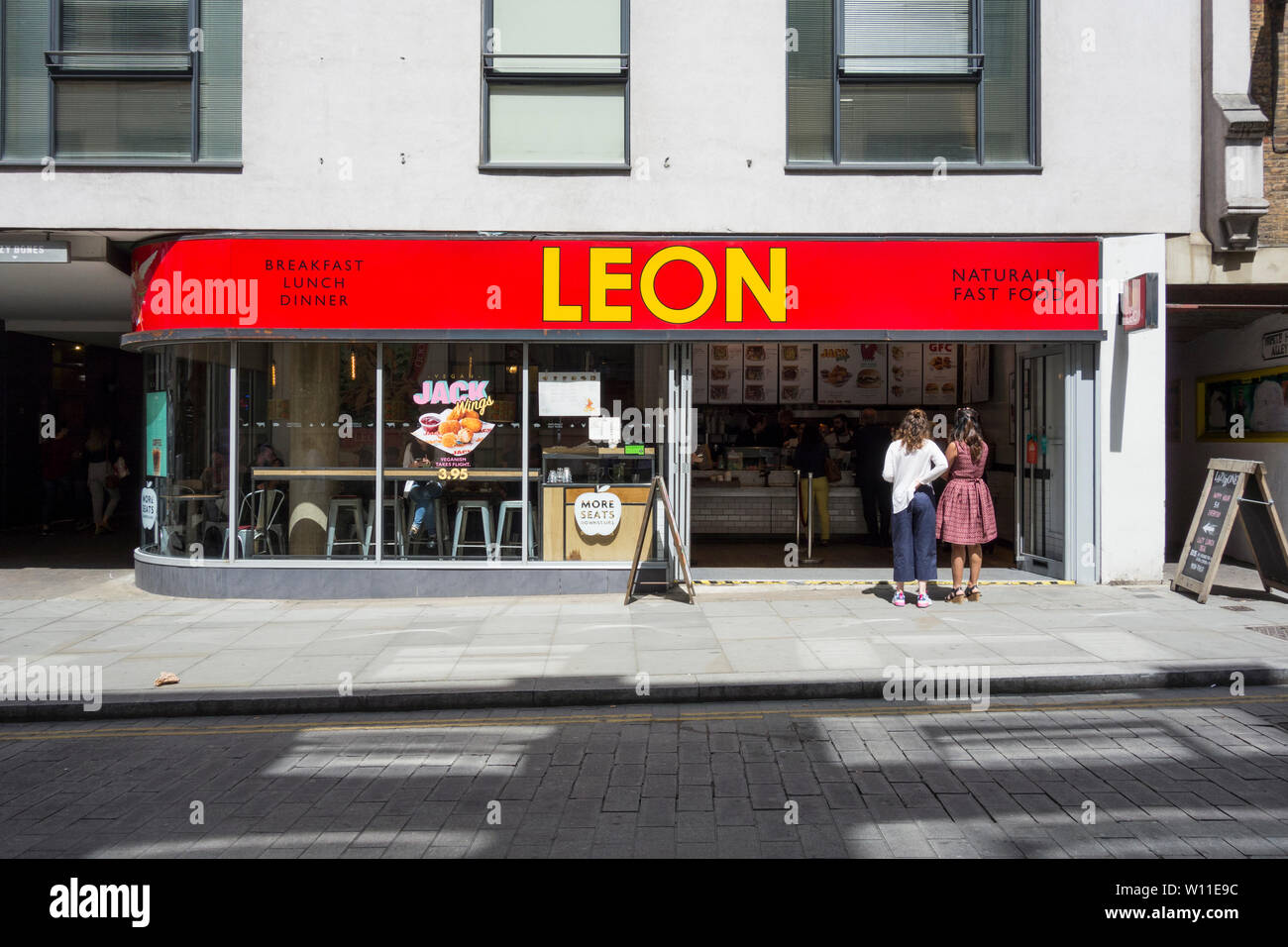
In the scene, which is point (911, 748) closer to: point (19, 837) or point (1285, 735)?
point (1285, 735)

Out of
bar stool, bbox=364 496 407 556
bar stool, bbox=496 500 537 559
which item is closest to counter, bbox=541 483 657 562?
bar stool, bbox=496 500 537 559

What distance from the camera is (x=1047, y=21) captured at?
11234mm

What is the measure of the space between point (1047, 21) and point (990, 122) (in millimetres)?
1211

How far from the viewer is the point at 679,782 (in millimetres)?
5492

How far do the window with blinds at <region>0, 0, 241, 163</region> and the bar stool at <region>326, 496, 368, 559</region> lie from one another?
394 centimetres

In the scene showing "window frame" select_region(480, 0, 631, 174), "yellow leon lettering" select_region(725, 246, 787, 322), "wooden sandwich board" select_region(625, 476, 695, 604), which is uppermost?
"window frame" select_region(480, 0, 631, 174)

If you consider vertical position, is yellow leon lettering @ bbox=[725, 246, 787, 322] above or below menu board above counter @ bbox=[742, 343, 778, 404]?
above

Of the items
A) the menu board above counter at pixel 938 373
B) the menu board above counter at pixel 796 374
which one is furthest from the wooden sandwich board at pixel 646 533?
the menu board above counter at pixel 938 373

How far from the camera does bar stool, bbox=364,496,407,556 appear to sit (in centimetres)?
1139

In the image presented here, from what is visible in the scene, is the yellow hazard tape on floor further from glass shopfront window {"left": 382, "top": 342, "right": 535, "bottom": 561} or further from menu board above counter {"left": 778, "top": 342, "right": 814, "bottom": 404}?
menu board above counter {"left": 778, "top": 342, "right": 814, "bottom": 404}

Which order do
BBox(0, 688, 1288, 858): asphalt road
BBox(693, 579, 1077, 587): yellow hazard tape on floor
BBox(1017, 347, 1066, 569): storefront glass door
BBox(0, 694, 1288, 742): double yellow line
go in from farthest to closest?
BBox(1017, 347, 1066, 569): storefront glass door
BBox(693, 579, 1077, 587): yellow hazard tape on floor
BBox(0, 694, 1288, 742): double yellow line
BBox(0, 688, 1288, 858): asphalt road

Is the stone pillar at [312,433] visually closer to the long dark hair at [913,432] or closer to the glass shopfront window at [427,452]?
the glass shopfront window at [427,452]

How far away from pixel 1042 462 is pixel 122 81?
1148 centimetres

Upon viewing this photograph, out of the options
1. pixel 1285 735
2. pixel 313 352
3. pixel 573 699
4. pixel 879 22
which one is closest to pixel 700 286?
pixel 879 22
